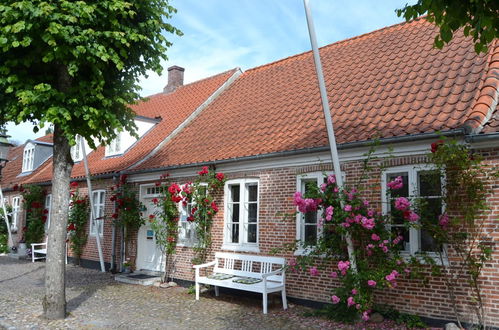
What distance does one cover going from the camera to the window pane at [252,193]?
10477 millimetres

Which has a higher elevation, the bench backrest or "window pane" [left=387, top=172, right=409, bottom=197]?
"window pane" [left=387, top=172, right=409, bottom=197]

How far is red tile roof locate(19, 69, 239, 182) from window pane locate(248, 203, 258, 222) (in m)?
5.04

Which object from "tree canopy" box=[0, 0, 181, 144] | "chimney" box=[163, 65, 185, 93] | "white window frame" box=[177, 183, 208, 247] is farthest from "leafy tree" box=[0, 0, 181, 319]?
"chimney" box=[163, 65, 185, 93]

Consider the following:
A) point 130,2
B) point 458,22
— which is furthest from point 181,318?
point 458,22

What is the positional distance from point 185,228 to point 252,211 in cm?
249

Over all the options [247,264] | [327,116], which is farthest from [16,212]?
[327,116]

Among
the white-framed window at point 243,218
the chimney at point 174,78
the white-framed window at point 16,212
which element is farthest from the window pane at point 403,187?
the white-framed window at point 16,212

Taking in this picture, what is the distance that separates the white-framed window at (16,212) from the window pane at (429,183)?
63.5ft

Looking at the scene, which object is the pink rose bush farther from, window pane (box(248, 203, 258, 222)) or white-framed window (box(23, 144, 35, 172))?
white-framed window (box(23, 144, 35, 172))

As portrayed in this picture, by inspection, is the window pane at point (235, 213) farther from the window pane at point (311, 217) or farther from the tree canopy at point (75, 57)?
the tree canopy at point (75, 57)

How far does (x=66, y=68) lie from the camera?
8242 mm

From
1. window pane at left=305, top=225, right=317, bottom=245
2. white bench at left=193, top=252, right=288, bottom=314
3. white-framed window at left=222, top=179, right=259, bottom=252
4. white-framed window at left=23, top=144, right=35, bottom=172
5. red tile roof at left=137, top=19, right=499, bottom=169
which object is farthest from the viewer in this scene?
white-framed window at left=23, top=144, right=35, bottom=172

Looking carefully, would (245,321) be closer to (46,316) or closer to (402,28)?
(46,316)

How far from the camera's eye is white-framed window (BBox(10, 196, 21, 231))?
21.4 meters
